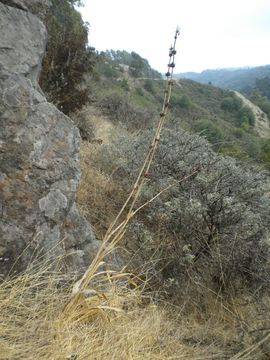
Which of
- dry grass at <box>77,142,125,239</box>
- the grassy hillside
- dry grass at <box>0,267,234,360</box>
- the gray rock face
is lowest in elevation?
the grassy hillside

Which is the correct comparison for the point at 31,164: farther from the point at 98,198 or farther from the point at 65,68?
the point at 65,68

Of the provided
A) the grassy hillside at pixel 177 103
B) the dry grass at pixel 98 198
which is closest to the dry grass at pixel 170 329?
the dry grass at pixel 98 198

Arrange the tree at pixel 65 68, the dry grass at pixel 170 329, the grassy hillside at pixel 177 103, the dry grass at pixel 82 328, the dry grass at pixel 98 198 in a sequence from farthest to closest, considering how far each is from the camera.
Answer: the grassy hillside at pixel 177 103 → the tree at pixel 65 68 → the dry grass at pixel 98 198 → the dry grass at pixel 170 329 → the dry grass at pixel 82 328

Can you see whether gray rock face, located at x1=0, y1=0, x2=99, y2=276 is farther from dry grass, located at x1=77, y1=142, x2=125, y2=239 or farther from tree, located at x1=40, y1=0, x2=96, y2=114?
tree, located at x1=40, y1=0, x2=96, y2=114

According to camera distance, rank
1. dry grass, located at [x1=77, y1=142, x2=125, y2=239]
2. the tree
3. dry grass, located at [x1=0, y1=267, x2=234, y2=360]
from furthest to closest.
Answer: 1. the tree
2. dry grass, located at [x1=77, y1=142, x2=125, y2=239]
3. dry grass, located at [x1=0, y1=267, x2=234, y2=360]

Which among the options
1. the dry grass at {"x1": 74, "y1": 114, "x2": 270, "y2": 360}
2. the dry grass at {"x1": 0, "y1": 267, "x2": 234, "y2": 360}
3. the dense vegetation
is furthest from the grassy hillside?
the dry grass at {"x1": 0, "y1": 267, "x2": 234, "y2": 360}

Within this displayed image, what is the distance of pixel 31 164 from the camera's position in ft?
7.79

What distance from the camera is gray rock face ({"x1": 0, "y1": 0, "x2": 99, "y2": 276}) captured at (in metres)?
2.27

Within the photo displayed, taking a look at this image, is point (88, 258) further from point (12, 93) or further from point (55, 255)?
point (12, 93)

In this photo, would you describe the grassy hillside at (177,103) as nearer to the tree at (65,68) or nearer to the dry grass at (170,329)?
the tree at (65,68)

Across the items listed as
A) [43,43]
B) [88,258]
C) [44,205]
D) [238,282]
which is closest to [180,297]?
[238,282]

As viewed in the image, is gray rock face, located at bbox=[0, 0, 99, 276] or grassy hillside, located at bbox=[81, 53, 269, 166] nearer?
gray rock face, located at bbox=[0, 0, 99, 276]

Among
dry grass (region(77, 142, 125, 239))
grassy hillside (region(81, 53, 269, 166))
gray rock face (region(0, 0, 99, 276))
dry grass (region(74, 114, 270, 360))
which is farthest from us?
grassy hillside (region(81, 53, 269, 166))

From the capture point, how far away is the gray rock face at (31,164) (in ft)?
7.45
